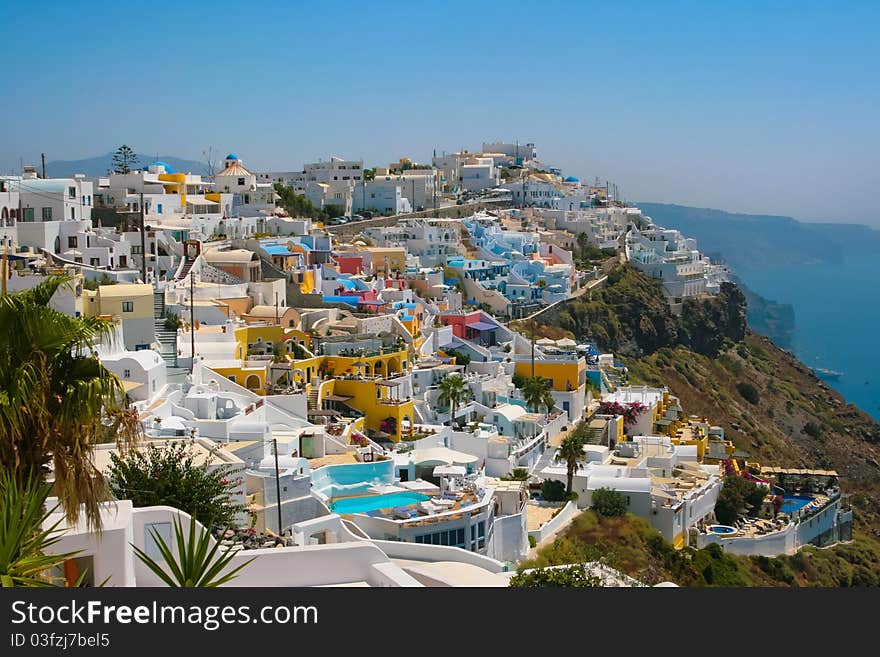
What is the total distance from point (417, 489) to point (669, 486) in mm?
7748

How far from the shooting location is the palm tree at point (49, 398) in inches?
201

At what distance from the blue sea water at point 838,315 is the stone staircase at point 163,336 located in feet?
161

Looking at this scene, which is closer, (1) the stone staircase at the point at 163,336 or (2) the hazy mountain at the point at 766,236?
(1) the stone staircase at the point at 163,336

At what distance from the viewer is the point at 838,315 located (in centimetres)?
9544

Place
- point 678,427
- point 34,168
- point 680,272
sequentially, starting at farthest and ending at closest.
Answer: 1. point 680,272
2. point 34,168
3. point 678,427

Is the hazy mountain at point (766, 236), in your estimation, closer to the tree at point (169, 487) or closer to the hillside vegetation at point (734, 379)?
the hillside vegetation at point (734, 379)

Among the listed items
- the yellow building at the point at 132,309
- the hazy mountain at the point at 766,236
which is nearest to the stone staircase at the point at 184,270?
the yellow building at the point at 132,309

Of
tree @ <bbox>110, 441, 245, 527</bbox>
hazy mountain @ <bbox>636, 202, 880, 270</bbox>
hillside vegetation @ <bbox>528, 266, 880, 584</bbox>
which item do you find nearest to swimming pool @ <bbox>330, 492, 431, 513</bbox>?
tree @ <bbox>110, 441, 245, 527</bbox>

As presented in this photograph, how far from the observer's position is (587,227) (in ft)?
168

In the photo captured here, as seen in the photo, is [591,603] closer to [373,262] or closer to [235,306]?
[235,306]

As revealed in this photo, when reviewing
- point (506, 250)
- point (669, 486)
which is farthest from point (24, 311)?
point (506, 250)

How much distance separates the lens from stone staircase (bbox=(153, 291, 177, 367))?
2022cm

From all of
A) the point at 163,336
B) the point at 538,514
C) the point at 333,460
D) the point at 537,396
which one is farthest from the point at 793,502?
the point at 163,336

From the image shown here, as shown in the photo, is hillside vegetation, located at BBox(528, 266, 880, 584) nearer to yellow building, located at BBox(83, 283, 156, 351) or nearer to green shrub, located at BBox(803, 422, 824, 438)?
green shrub, located at BBox(803, 422, 824, 438)
